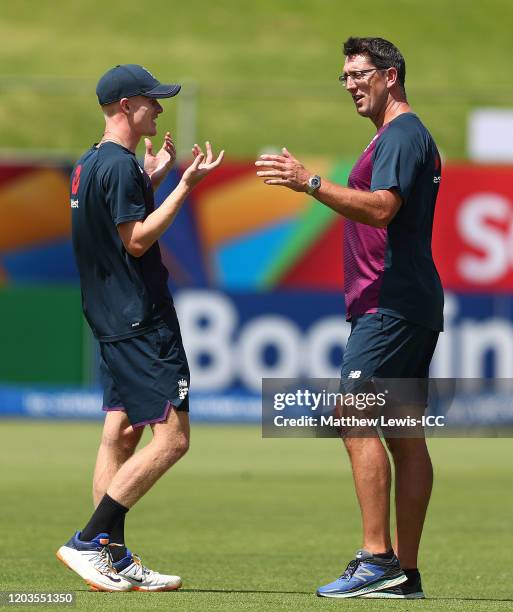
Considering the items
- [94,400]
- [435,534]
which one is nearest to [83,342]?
[94,400]

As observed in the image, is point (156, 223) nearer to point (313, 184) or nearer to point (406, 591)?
point (313, 184)

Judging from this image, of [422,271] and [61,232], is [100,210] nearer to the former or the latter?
[422,271]

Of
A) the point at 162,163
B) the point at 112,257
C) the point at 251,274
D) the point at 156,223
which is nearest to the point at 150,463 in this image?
the point at 112,257

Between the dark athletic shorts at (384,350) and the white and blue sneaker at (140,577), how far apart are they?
125cm

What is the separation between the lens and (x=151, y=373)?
7.30 meters

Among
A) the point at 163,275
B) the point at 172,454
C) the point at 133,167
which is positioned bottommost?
the point at 172,454

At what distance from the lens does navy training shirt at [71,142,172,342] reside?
728cm

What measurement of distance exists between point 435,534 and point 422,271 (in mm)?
3159

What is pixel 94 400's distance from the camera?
60.5 ft

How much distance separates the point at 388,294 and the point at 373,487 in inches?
36.6

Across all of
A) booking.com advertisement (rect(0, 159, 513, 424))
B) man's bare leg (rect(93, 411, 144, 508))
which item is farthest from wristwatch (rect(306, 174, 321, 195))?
booking.com advertisement (rect(0, 159, 513, 424))

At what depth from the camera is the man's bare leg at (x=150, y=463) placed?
23.7 ft

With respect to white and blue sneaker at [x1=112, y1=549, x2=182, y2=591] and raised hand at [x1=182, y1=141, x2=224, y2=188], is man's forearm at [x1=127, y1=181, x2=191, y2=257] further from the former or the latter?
white and blue sneaker at [x1=112, y1=549, x2=182, y2=591]

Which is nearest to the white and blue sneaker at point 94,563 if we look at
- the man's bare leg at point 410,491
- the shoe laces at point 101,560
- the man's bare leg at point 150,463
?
the shoe laces at point 101,560
